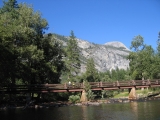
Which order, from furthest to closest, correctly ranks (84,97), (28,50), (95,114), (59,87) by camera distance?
(84,97)
(59,87)
(28,50)
(95,114)

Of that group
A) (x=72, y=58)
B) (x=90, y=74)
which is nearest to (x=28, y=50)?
(x=72, y=58)

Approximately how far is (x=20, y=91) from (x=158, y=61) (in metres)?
47.2

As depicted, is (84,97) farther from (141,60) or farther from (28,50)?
(141,60)

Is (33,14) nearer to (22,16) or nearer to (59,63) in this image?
(22,16)

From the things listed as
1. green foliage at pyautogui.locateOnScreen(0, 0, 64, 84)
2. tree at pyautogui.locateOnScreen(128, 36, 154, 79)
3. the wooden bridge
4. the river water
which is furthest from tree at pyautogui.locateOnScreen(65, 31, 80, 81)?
the river water

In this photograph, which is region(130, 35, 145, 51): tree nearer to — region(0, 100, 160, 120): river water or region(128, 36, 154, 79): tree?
region(128, 36, 154, 79): tree

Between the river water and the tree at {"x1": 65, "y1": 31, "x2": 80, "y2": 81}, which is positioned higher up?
the tree at {"x1": 65, "y1": 31, "x2": 80, "y2": 81}

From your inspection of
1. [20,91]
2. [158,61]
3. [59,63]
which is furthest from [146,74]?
[20,91]

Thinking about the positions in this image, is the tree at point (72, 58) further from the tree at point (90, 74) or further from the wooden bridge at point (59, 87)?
the wooden bridge at point (59, 87)

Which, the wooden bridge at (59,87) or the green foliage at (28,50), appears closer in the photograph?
the green foliage at (28,50)

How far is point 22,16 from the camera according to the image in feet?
131

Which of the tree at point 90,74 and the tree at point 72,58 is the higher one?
the tree at point 72,58

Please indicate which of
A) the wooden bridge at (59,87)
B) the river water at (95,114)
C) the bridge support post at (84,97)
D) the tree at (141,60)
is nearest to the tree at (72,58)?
the tree at (141,60)

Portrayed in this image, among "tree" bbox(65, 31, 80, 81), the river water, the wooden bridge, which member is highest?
"tree" bbox(65, 31, 80, 81)
